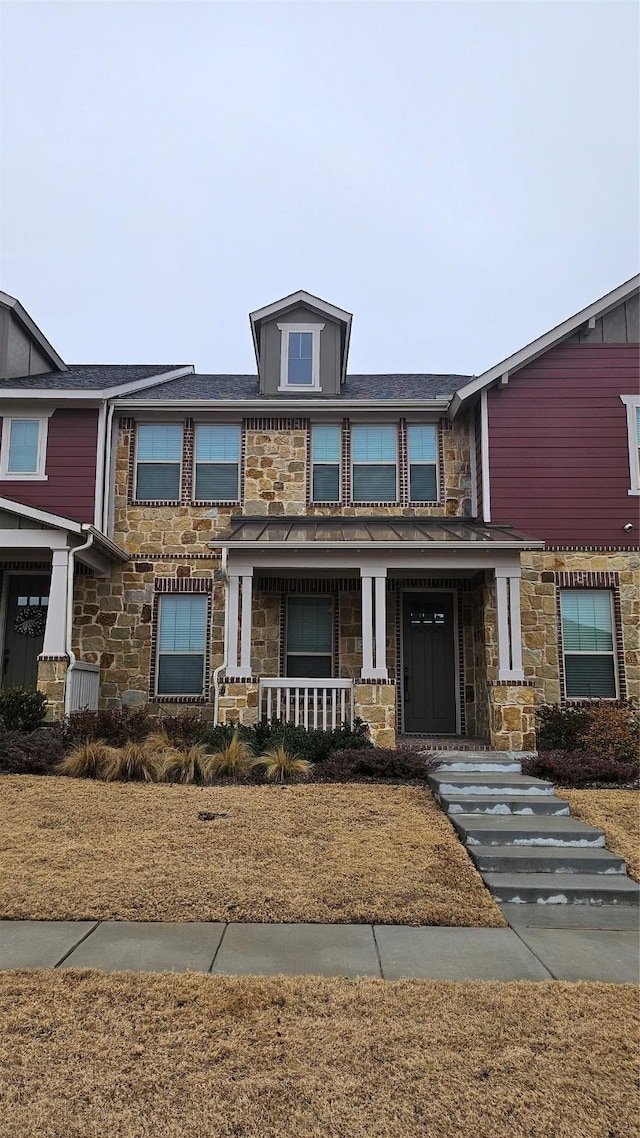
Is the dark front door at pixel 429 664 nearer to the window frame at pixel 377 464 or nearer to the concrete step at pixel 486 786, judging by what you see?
the window frame at pixel 377 464

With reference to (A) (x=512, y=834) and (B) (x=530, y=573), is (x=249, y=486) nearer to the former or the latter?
(B) (x=530, y=573)

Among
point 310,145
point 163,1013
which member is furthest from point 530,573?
point 310,145

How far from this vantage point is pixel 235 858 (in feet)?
19.5

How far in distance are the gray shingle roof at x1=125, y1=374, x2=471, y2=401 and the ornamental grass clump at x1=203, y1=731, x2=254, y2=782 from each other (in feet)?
22.6

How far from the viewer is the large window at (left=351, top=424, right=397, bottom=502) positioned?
13039mm

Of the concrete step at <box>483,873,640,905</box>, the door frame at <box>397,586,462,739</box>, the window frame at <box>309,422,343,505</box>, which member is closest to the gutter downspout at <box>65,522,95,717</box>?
the window frame at <box>309,422,343,505</box>

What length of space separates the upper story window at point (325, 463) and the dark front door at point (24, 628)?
5129 mm

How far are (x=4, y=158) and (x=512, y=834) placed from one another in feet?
68.4

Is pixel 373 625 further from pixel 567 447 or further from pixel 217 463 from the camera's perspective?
pixel 567 447

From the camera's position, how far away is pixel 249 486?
13.0 m

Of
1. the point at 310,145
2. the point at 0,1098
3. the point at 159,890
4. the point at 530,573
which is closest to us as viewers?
the point at 0,1098

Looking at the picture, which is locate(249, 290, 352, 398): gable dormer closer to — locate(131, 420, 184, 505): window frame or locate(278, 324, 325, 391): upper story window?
locate(278, 324, 325, 391): upper story window

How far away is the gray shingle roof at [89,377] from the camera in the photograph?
1315 centimetres

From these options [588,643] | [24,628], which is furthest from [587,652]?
[24,628]
